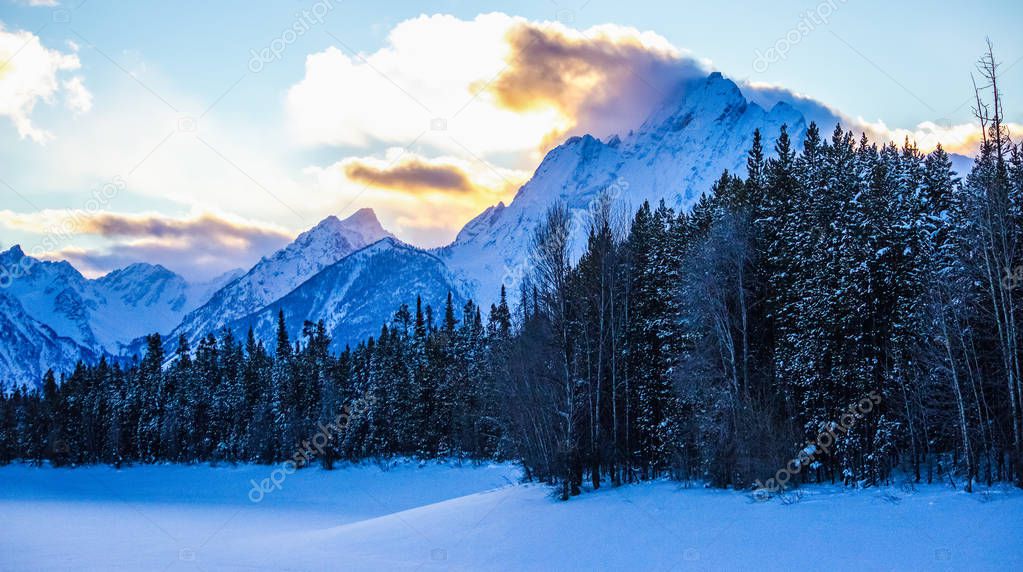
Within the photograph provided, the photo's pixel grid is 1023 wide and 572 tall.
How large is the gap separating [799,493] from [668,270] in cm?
1477

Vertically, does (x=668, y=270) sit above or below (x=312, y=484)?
above

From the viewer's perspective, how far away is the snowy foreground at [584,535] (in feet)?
42.6

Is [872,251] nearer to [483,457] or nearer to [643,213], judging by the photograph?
[643,213]

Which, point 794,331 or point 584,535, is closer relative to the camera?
point 584,535

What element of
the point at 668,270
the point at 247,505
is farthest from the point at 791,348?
the point at 247,505

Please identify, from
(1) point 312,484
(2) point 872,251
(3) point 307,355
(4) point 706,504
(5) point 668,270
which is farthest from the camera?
(3) point 307,355

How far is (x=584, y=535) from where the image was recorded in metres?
17.4

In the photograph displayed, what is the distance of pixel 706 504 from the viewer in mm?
19750

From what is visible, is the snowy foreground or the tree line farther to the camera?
the tree line

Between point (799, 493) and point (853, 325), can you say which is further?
point (853, 325)

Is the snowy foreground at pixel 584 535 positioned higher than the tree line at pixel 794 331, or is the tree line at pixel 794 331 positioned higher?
Result: the tree line at pixel 794 331

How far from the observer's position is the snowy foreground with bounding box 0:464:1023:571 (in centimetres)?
1298

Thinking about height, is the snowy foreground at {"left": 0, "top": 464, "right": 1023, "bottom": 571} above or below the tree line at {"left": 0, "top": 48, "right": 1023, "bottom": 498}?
below

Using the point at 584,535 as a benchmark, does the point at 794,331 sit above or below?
above
